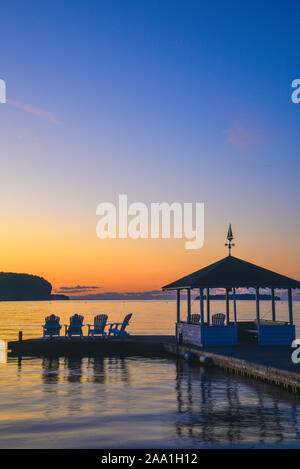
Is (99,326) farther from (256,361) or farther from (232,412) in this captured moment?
(232,412)

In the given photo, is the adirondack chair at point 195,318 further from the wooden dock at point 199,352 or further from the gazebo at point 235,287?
the gazebo at point 235,287

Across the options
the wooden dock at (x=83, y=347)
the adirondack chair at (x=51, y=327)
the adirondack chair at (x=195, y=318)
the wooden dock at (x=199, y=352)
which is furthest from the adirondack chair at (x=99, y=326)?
the adirondack chair at (x=195, y=318)

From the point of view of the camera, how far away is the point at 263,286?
2230 centimetres

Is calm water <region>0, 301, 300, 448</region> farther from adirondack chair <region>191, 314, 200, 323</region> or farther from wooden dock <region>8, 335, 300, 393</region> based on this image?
adirondack chair <region>191, 314, 200, 323</region>

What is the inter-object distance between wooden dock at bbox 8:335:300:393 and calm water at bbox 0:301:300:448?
398 millimetres

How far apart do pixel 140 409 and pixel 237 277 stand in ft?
34.5

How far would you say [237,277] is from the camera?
22625 millimetres

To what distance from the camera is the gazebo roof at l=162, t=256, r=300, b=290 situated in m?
22.2

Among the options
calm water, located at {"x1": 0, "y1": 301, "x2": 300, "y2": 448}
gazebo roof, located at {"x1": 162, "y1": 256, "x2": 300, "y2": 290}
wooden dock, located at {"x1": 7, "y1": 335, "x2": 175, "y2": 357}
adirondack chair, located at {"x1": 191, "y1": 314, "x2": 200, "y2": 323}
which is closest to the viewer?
calm water, located at {"x1": 0, "y1": 301, "x2": 300, "y2": 448}

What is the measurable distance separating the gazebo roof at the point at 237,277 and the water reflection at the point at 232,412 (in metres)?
5.01

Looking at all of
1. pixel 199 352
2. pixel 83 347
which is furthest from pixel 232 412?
pixel 83 347

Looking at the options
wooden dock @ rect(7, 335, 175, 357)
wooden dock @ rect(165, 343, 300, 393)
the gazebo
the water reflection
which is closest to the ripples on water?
Result: the water reflection

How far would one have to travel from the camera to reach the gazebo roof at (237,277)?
72.7 feet
